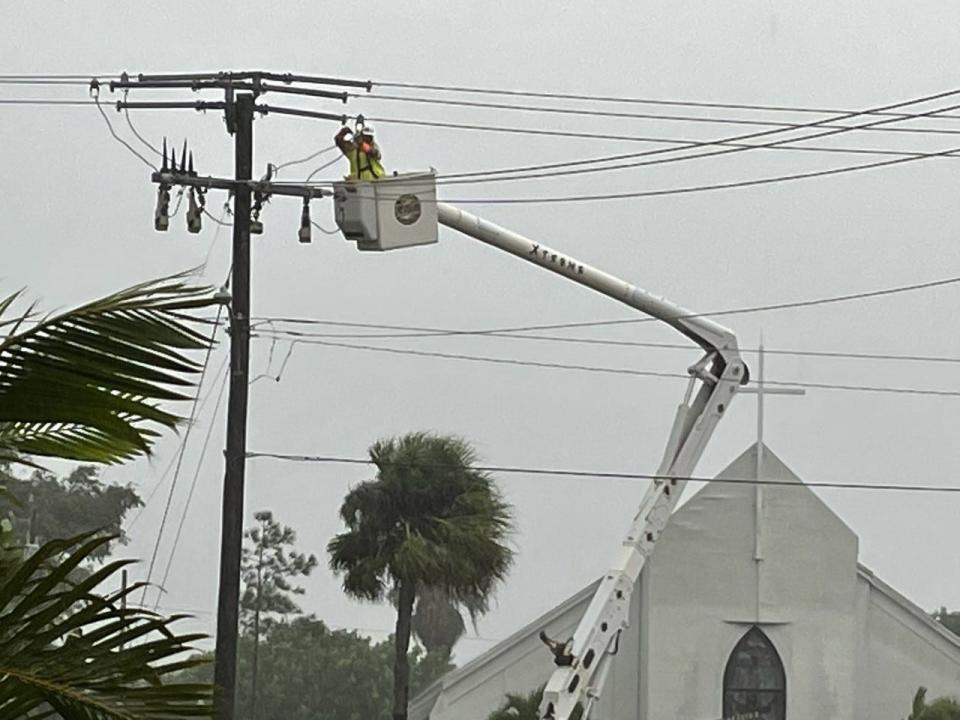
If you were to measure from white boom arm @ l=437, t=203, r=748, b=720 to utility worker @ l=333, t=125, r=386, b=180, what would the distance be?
6.65 m

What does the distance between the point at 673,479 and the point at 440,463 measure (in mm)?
8521

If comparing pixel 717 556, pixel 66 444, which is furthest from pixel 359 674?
pixel 66 444

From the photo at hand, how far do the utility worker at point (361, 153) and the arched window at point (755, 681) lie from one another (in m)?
24.6

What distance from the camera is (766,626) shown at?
47.8 metres

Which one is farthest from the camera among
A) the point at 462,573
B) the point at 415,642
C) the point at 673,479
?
the point at 415,642

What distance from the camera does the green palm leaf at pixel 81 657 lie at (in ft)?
18.4

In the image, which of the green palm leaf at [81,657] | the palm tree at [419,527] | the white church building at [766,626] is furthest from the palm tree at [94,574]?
the white church building at [766,626]

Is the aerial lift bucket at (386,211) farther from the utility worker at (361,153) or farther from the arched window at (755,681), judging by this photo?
the arched window at (755,681)

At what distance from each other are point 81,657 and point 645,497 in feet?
93.6

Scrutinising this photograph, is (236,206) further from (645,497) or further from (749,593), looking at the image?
(749,593)

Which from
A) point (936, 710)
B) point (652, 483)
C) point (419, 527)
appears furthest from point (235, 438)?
point (936, 710)

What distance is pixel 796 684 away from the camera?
4738cm

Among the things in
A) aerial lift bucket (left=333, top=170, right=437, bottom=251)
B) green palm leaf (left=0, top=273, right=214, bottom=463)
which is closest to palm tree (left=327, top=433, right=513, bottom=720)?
aerial lift bucket (left=333, top=170, right=437, bottom=251)

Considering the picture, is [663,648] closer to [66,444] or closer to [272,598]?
[272,598]
